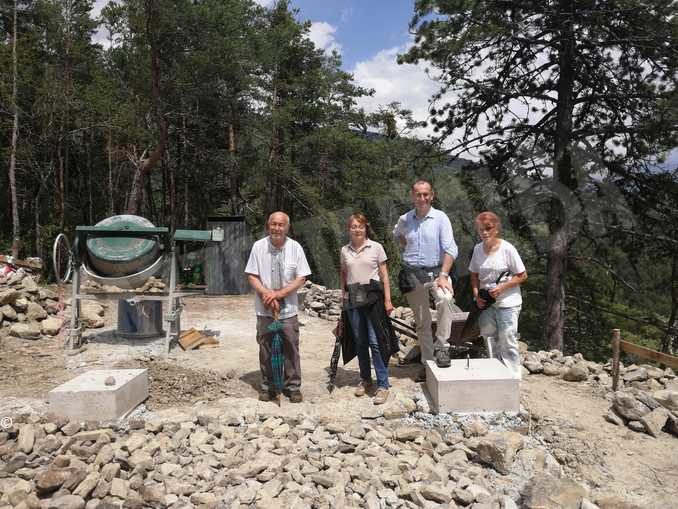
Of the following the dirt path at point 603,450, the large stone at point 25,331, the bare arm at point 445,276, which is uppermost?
the bare arm at point 445,276

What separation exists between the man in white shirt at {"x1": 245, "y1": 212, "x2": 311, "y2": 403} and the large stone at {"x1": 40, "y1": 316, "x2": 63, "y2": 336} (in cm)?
436

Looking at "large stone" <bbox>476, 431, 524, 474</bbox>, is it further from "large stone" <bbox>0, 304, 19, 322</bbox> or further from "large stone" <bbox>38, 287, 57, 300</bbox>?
"large stone" <bbox>38, 287, 57, 300</bbox>

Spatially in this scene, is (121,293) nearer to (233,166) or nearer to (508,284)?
(508,284)

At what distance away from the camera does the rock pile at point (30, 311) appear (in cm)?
697

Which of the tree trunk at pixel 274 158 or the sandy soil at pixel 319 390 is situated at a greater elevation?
the tree trunk at pixel 274 158

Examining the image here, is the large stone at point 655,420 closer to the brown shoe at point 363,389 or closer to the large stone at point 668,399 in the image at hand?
the large stone at point 668,399

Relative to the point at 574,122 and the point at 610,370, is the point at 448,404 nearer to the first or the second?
the point at 610,370

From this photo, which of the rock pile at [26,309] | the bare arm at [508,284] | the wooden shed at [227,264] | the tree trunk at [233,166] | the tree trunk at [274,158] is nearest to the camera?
the bare arm at [508,284]

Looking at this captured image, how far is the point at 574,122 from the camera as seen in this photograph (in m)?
10.7

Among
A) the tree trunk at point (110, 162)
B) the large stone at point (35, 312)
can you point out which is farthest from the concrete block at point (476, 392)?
the tree trunk at point (110, 162)

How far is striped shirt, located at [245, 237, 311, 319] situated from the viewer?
4285mm

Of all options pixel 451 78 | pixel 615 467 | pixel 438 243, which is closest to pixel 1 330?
pixel 438 243

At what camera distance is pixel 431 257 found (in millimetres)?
4355

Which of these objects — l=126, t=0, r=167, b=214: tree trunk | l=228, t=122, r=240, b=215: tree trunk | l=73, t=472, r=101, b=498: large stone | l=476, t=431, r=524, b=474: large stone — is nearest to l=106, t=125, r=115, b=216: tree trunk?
l=228, t=122, r=240, b=215: tree trunk
